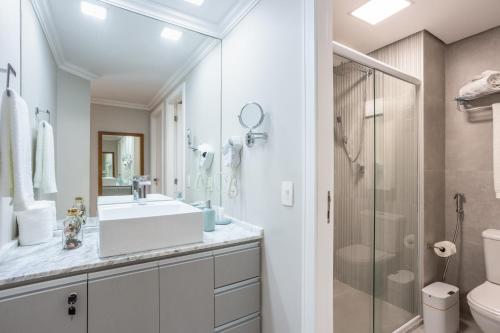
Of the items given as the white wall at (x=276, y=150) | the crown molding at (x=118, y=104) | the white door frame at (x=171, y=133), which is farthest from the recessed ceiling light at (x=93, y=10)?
the white wall at (x=276, y=150)

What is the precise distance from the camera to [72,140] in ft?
4.66

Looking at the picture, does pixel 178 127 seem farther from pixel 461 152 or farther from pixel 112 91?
pixel 461 152

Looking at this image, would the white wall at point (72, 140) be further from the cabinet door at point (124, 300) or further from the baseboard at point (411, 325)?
the baseboard at point (411, 325)

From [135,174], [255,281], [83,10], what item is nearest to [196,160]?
[135,174]

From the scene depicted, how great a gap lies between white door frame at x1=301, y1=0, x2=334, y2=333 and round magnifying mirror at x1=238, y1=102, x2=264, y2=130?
1.19 feet

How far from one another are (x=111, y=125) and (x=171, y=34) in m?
0.77

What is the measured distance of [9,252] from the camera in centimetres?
106

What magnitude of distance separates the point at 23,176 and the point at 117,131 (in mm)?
683

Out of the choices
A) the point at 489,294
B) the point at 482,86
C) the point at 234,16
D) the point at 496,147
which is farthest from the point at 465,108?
the point at 234,16

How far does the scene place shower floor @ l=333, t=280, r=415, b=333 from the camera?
167 cm

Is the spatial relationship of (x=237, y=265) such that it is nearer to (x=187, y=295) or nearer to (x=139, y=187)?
(x=187, y=295)

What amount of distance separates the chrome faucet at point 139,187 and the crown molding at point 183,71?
0.51 meters

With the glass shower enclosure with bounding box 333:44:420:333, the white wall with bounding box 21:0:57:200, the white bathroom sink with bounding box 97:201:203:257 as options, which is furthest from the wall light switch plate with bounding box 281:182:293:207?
the white wall with bounding box 21:0:57:200

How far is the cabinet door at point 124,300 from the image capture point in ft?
3.27
